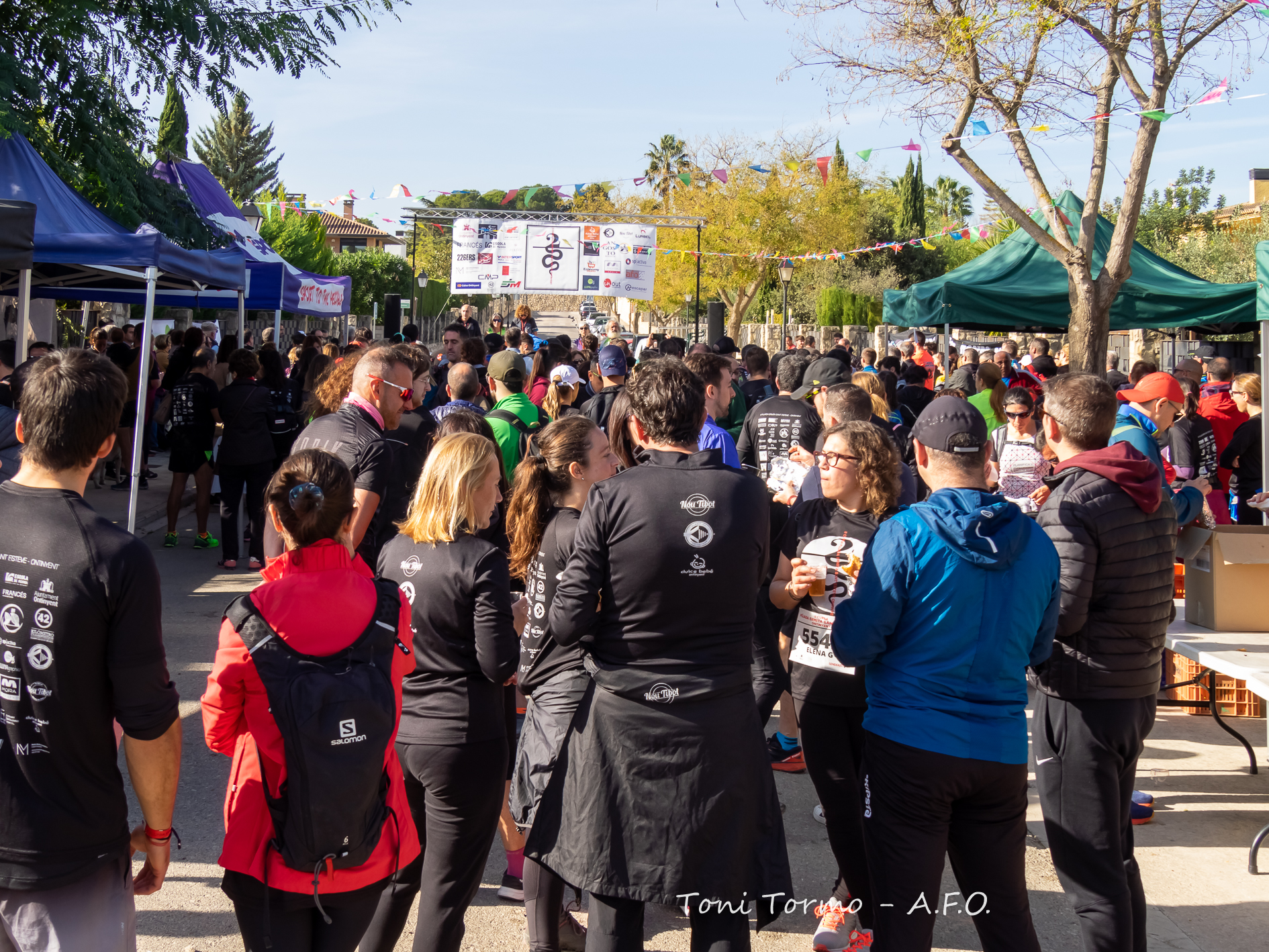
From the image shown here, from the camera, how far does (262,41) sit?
464 inches

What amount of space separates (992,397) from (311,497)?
627cm

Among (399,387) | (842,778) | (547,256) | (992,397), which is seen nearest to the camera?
(842,778)

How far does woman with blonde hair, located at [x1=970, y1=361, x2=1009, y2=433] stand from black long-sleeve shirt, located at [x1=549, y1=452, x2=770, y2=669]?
17.7 ft

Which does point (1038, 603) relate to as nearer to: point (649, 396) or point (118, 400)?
point (649, 396)

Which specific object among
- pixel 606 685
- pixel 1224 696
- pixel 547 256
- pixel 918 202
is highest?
pixel 918 202

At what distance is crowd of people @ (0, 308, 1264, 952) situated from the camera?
2.13 m

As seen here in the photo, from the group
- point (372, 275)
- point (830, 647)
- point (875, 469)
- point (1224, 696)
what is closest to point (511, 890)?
point (830, 647)

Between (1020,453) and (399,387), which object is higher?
(399,387)

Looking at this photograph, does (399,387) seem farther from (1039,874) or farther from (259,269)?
(259,269)

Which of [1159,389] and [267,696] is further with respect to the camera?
[1159,389]

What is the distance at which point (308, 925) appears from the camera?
243 centimetres

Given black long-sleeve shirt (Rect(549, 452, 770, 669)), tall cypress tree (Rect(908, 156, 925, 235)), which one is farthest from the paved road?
tall cypress tree (Rect(908, 156, 925, 235))

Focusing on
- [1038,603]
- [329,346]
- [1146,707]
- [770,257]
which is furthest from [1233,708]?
[770,257]

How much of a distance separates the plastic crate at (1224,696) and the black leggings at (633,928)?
154 inches
